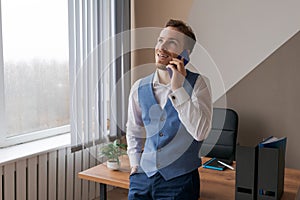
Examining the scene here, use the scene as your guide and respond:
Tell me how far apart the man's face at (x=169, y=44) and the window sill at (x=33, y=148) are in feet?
4.50

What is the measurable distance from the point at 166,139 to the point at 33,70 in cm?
162

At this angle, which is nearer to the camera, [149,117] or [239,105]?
[149,117]

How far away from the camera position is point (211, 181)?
204 cm

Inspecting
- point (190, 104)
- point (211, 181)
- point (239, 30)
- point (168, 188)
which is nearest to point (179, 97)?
point (190, 104)

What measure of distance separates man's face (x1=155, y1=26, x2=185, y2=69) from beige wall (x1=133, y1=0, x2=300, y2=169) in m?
1.35

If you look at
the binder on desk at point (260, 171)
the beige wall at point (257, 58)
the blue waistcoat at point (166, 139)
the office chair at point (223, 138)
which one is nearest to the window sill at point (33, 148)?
the beige wall at point (257, 58)

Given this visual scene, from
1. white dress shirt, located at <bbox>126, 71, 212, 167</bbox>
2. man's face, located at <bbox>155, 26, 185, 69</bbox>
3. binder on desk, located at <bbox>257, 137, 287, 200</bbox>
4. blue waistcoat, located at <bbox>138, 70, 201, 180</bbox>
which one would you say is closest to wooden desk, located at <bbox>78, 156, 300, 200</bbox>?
binder on desk, located at <bbox>257, 137, 287, 200</bbox>

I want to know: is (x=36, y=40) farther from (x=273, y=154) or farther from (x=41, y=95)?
(x=273, y=154)

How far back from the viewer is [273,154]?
1672 millimetres

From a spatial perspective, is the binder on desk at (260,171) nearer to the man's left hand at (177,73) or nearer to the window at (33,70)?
the man's left hand at (177,73)

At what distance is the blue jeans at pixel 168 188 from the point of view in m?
1.64

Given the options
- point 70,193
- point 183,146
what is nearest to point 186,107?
point 183,146

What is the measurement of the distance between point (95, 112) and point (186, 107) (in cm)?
168

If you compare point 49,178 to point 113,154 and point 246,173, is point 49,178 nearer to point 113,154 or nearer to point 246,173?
point 113,154
